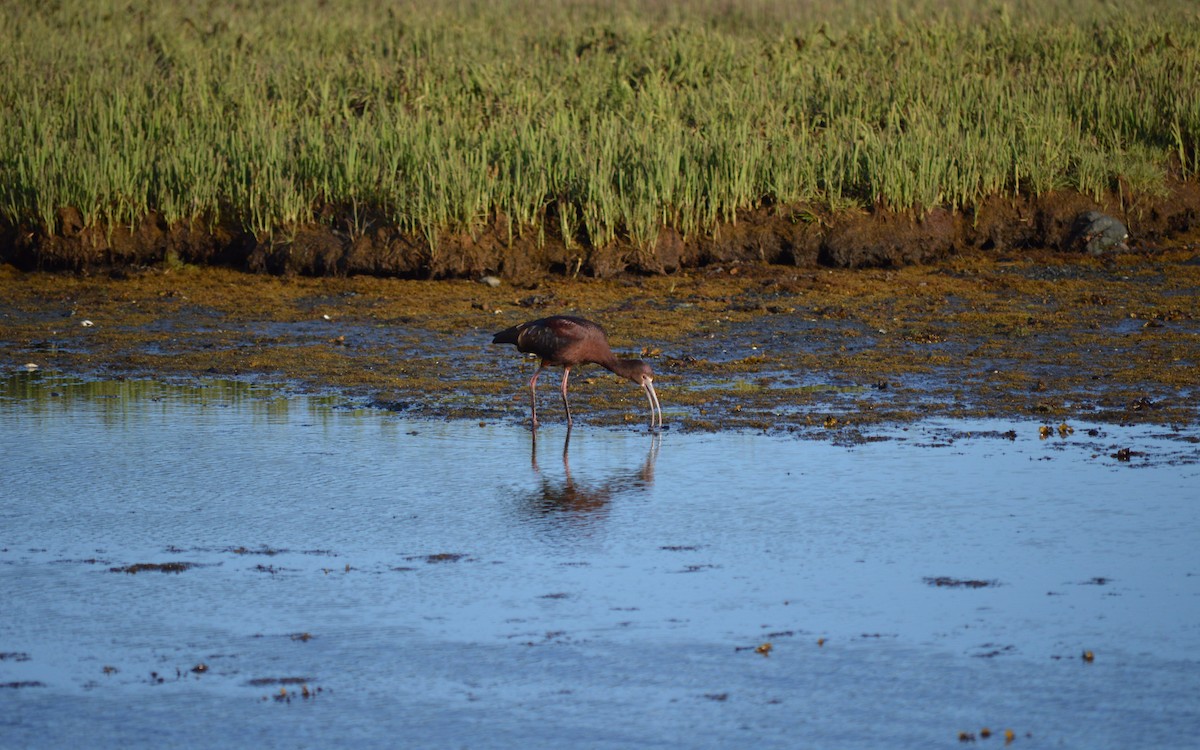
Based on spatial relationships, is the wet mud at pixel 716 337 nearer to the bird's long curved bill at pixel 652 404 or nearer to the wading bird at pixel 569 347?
the bird's long curved bill at pixel 652 404

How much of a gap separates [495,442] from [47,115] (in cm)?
891

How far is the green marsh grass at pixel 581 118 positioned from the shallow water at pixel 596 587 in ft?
17.1

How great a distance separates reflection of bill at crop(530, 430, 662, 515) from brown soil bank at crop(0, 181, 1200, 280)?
552 centimetres

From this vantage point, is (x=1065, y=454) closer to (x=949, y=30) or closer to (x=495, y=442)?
(x=495, y=442)

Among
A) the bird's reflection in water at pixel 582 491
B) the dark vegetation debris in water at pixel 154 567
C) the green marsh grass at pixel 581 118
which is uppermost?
the green marsh grass at pixel 581 118

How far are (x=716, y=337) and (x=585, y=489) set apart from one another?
4.10 m

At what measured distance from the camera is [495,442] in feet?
27.6

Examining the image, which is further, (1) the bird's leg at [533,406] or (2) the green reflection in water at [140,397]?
(2) the green reflection in water at [140,397]

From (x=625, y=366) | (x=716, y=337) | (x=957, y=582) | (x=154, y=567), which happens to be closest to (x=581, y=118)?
(x=716, y=337)

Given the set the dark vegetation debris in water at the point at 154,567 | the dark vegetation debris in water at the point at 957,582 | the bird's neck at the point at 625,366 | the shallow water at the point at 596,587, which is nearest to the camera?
the shallow water at the point at 596,587

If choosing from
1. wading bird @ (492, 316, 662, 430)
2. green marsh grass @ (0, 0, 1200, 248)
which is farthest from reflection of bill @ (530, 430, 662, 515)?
green marsh grass @ (0, 0, 1200, 248)

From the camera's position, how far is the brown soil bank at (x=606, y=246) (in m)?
13.3

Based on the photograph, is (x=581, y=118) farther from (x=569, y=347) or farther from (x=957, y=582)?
(x=957, y=582)

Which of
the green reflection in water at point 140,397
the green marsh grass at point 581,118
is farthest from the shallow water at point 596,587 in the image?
the green marsh grass at point 581,118
